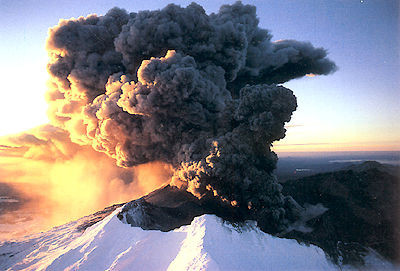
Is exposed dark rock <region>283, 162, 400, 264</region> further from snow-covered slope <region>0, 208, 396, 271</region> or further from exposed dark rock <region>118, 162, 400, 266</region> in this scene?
snow-covered slope <region>0, 208, 396, 271</region>

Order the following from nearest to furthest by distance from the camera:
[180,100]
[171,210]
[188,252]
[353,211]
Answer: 1. [188,252]
2. [353,211]
3. [171,210]
4. [180,100]

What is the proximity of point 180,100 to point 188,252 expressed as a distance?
9799mm

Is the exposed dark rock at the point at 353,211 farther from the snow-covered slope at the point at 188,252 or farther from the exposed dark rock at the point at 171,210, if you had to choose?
the exposed dark rock at the point at 171,210

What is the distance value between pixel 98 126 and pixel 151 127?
465 cm

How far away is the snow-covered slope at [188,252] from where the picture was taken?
5.24 meters

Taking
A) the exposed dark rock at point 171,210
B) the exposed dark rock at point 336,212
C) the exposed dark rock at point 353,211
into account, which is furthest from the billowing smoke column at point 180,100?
the exposed dark rock at point 353,211

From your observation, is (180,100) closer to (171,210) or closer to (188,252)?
(171,210)

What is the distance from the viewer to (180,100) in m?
13.5

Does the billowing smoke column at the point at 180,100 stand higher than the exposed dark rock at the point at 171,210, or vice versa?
the billowing smoke column at the point at 180,100

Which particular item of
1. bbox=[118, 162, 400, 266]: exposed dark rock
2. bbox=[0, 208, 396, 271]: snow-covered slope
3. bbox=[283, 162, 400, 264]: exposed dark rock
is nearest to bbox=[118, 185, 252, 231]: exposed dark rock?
bbox=[118, 162, 400, 266]: exposed dark rock

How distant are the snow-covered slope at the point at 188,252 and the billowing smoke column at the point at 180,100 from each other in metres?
5.11

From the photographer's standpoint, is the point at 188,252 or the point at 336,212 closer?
the point at 188,252

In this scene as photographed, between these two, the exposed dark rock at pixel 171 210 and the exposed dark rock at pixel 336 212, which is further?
the exposed dark rock at pixel 171 210

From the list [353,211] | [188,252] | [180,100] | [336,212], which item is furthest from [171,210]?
[353,211]
